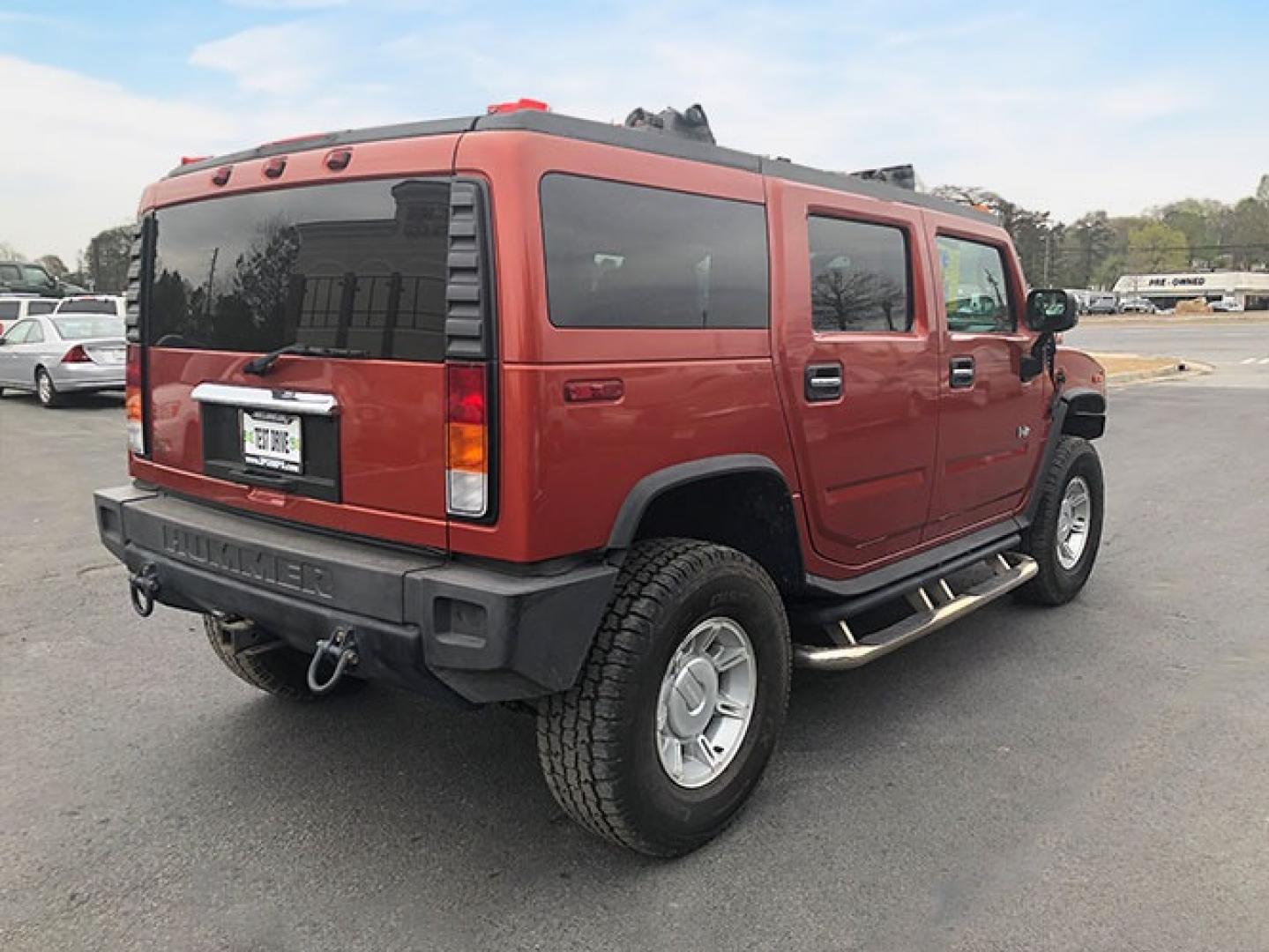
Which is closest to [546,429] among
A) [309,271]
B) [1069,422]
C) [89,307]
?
[309,271]

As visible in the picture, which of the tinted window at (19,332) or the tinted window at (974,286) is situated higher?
the tinted window at (19,332)

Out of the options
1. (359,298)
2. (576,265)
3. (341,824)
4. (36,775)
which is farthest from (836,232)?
(36,775)

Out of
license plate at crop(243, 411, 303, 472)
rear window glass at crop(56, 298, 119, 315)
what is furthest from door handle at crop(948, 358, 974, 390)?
rear window glass at crop(56, 298, 119, 315)

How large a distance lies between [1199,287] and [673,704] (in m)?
127

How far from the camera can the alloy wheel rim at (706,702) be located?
9.85ft

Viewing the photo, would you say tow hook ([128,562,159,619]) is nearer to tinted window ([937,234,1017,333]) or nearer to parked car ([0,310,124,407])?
tinted window ([937,234,1017,333])

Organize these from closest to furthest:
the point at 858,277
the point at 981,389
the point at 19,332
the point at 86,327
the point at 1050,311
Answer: the point at 858,277 → the point at 981,389 → the point at 1050,311 → the point at 86,327 → the point at 19,332

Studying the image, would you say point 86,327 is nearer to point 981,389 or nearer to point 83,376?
point 83,376

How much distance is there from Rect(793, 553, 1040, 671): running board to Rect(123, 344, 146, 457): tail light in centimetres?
240

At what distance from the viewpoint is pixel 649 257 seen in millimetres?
2857

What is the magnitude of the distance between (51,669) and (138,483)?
1339mm

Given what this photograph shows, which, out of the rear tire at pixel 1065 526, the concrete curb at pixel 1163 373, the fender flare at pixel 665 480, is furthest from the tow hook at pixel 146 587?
the concrete curb at pixel 1163 373

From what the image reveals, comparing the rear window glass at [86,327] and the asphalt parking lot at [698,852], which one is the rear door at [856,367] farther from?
the rear window glass at [86,327]

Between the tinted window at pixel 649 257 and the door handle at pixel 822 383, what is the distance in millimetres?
288
